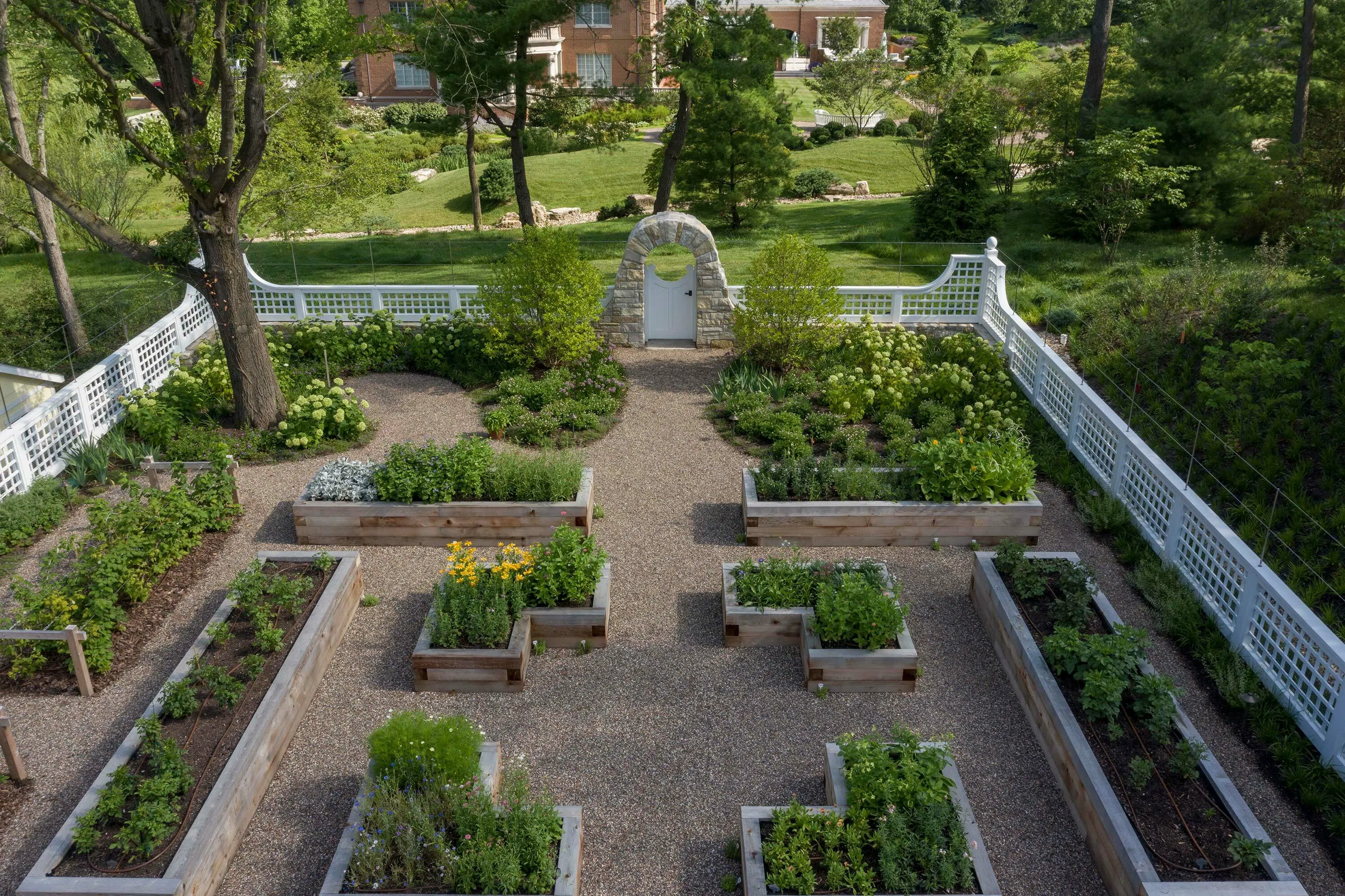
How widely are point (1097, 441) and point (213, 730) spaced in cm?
874

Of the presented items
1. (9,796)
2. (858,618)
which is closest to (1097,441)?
(858,618)

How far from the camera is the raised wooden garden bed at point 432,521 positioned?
30.6 ft

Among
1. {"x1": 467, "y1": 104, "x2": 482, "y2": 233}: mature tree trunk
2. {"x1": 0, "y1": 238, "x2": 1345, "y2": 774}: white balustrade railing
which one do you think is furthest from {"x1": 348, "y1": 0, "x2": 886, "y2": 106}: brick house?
{"x1": 0, "y1": 238, "x2": 1345, "y2": 774}: white balustrade railing

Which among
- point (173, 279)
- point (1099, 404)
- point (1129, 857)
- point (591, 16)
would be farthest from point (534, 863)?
point (591, 16)

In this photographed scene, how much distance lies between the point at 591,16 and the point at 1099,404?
3634 centimetres

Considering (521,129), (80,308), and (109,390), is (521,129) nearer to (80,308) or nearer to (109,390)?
(80,308)

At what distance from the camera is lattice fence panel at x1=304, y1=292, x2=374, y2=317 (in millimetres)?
15164

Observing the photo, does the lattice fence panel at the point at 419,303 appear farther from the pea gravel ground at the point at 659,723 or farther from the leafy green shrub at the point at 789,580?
the leafy green shrub at the point at 789,580

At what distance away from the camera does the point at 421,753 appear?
6047 mm

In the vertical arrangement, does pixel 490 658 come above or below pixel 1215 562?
below

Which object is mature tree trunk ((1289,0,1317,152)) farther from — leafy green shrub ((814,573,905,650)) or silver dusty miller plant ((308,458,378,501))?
silver dusty miller plant ((308,458,378,501))

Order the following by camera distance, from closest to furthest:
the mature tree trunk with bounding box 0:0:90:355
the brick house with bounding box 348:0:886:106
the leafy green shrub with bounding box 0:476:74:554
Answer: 1. the leafy green shrub with bounding box 0:476:74:554
2. the mature tree trunk with bounding box 0:0:90:355
3. the brick house with bounding box 348:0:886:106

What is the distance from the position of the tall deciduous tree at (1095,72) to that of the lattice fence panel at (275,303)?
14960 mm

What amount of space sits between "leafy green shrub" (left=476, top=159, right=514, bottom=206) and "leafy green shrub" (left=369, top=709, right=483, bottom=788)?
2226cm
